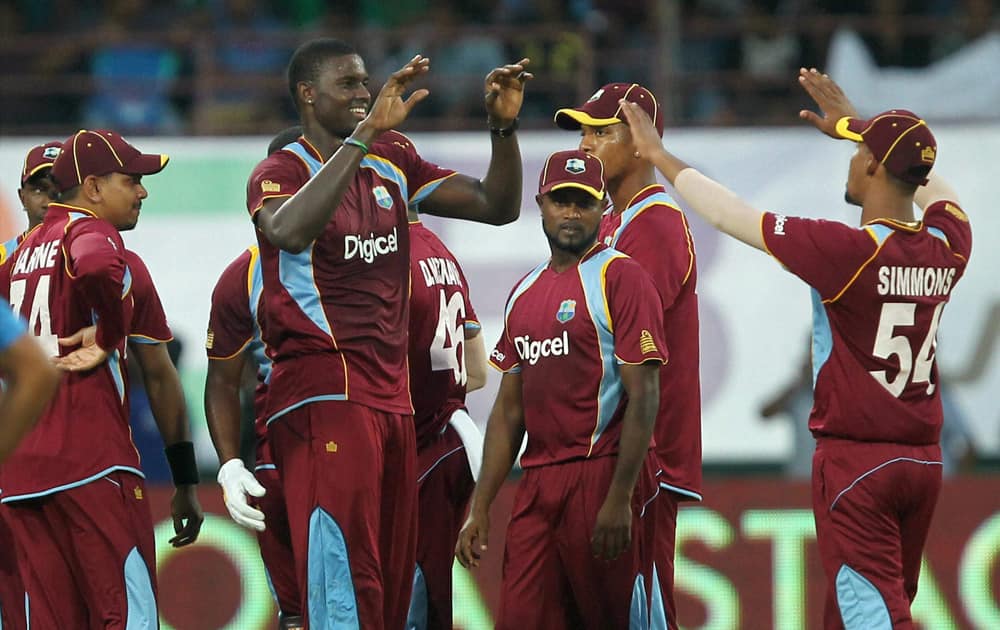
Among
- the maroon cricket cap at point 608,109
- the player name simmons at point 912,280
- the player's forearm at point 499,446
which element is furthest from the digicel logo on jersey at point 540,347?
the player name simmons at point 912,280

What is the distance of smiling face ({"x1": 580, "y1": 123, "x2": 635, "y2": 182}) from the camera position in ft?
24.9

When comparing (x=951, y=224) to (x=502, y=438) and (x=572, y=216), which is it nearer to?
(x=572, y=216)

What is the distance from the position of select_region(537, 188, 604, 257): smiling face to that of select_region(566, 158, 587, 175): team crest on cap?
79 millimetres

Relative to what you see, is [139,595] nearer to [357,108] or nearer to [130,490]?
[130,490]

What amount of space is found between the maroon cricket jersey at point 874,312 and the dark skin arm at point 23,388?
3487 mm

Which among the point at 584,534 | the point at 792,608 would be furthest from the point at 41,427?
the point at 792,608

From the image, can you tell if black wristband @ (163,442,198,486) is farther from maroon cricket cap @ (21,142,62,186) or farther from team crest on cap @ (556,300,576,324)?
team crest on cap @ (556,300,576,324)

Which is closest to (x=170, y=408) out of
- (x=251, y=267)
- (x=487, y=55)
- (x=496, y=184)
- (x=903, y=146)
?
(x=251, y=267)

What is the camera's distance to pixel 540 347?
6895mm

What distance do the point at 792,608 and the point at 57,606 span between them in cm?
495

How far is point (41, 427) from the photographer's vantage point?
7.03 metres

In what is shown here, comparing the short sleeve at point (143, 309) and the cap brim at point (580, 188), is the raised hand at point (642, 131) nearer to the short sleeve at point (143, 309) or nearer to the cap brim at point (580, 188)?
the cap brim at point (580, 188)

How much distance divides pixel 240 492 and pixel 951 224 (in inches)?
126

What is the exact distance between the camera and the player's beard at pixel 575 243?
696cm
